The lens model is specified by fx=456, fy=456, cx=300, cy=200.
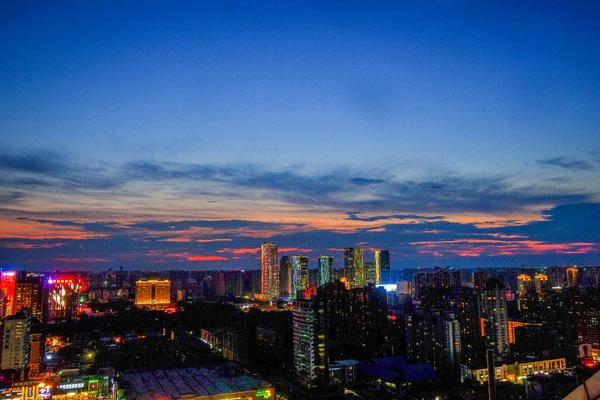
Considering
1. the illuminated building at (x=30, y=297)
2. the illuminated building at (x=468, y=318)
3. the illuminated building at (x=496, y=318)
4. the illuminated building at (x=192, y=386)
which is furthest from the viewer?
the illuminated building at (x=30, y=297)

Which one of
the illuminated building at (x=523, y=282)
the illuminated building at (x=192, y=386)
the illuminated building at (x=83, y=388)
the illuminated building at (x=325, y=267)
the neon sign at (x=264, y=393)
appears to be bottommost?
the neon sign at (x=264, y=393)

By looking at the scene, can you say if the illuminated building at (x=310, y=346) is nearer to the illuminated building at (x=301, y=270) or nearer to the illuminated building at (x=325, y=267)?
the illuminated building at (x=325, y=267)

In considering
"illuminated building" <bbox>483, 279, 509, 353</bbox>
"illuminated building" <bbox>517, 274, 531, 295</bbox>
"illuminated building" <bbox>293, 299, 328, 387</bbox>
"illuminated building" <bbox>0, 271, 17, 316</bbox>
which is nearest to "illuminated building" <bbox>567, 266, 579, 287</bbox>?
"illuminated building" <bbox>517, 274, 531, 295</bbox>

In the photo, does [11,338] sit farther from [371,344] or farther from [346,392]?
[371,344]

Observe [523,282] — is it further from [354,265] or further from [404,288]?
[354,265]

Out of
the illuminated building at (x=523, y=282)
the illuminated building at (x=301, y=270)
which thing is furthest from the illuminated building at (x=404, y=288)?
the illuminated building at (x=523, y=282)

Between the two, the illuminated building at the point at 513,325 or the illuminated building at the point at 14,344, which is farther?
the illuminated building at the point at 513,325

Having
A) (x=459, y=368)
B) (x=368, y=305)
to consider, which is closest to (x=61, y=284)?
(x=368, y=305)
